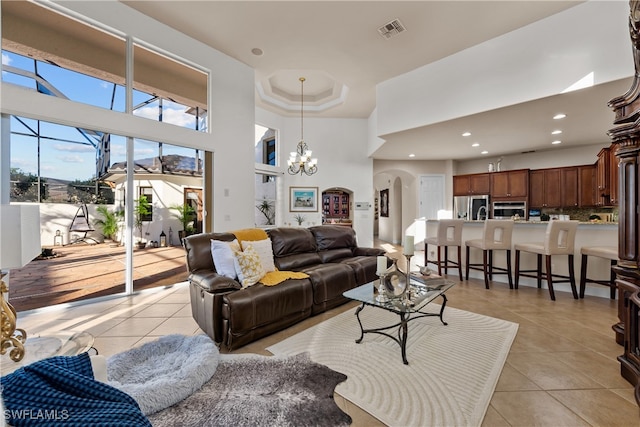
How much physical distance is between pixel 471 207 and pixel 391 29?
551 centimetres

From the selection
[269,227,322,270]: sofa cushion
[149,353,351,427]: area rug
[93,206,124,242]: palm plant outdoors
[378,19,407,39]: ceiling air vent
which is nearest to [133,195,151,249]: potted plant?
[93,206,124,242]: palm plant outdoors

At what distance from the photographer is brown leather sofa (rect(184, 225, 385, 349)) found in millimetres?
2307

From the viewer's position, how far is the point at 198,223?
181 inches

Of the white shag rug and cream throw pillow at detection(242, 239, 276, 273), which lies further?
cream throw pillow at detection(242, 239, 276, 273)

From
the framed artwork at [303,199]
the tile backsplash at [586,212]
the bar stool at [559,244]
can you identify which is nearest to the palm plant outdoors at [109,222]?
the framed artwork at [303,199]

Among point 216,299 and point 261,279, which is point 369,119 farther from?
point 216,299

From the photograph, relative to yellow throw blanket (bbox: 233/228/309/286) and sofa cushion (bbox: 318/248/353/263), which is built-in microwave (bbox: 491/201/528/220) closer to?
sofa cushion (bbox: 318/248/353/263)

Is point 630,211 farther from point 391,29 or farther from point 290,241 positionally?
point 391,29

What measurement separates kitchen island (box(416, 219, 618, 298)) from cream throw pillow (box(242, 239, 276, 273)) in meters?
3.68

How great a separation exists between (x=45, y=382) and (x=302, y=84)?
644cm

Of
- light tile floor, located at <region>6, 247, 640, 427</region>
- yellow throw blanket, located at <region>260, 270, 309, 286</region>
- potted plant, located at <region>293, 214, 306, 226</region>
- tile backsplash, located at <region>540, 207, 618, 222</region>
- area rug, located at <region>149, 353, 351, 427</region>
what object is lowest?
light tile floor, located at <region>6, 247, 640, 427</region>

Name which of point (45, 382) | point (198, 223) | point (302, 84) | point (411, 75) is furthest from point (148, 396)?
point (302, 84)

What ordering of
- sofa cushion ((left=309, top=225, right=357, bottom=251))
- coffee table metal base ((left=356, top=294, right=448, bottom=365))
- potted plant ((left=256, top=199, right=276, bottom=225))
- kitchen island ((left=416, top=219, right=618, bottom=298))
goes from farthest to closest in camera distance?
potted plant ((left=256, top=199, right=276, bottom=225)), sofa cushion ((left=309, top=225, right=357, bottom=251)), kitchen island ((left=416, top=219, right=618, bottom=298)), coffee table metal base ((left=356, top=294, right=448, bottom=365))

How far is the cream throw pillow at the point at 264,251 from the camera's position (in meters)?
3.02
